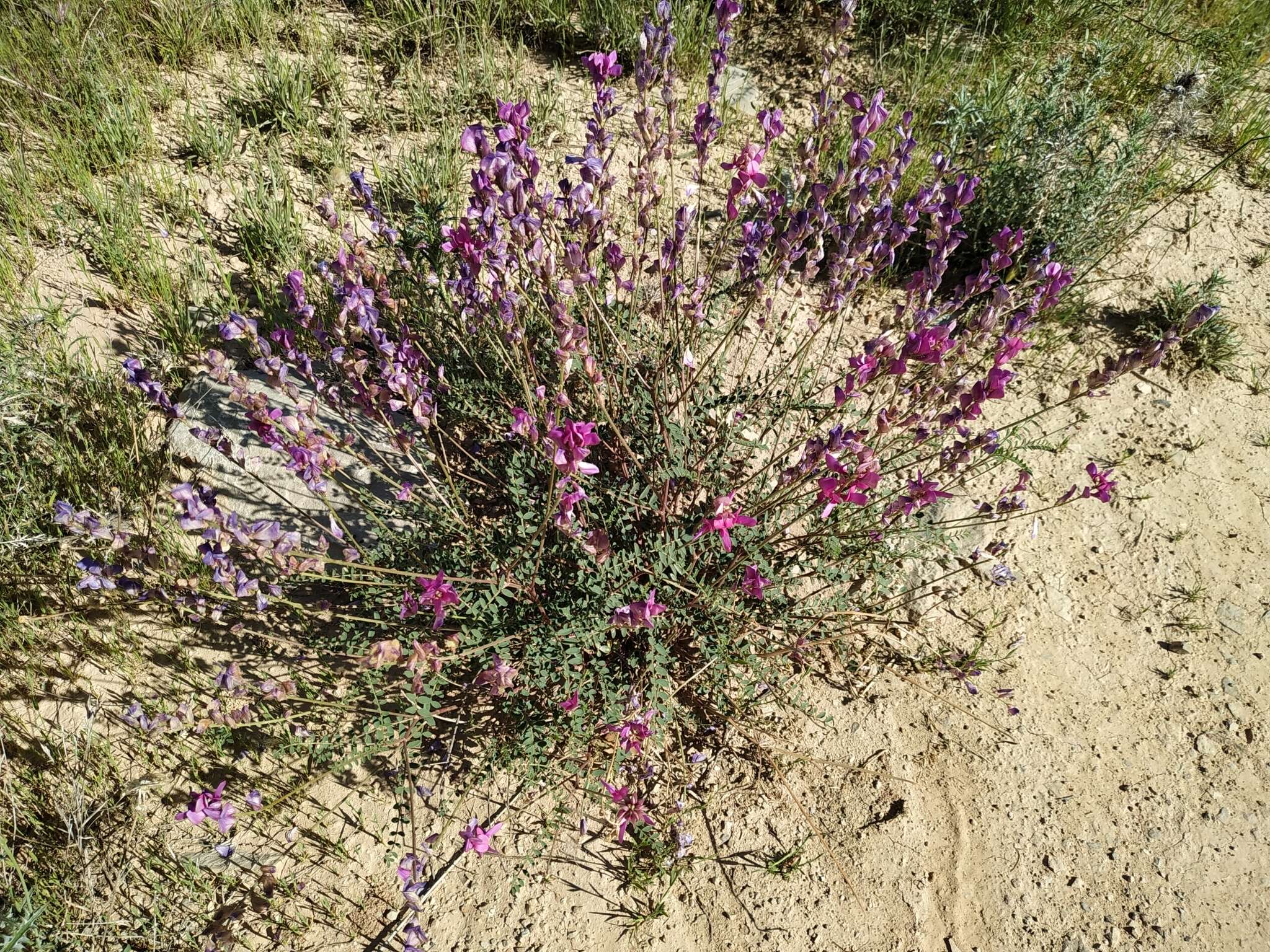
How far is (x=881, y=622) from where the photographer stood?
3008mm

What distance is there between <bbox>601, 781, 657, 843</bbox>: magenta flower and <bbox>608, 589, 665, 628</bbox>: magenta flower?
561 mm

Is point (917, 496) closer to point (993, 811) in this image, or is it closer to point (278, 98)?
point (993, 811)

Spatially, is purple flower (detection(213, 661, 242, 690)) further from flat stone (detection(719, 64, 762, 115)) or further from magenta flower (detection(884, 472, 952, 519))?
flat stone (detection(719, 64, 762, 115))

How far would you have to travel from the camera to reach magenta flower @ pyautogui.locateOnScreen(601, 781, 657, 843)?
2.47 meters

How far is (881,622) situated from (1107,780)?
0.94 metres

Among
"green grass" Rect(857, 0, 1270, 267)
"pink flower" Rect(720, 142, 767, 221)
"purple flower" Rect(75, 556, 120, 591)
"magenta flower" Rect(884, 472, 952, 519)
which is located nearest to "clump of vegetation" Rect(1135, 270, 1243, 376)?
"green grass" Rect(857, 0, 1270, 267)

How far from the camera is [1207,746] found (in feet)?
9.57

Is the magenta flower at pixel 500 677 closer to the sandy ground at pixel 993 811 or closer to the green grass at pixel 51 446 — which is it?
the sandy ground at pixel 993 811

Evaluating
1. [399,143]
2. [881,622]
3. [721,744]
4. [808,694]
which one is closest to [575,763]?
[721,744]

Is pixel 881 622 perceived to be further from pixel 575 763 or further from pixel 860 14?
pixel 860 14

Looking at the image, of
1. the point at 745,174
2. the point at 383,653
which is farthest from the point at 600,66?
the point at 383,653

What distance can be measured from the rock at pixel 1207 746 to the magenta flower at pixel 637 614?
2.18 metres

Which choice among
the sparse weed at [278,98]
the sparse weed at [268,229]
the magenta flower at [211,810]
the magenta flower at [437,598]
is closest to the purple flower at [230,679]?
the magenta flower at [211,810]

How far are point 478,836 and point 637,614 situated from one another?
2.74 feet
